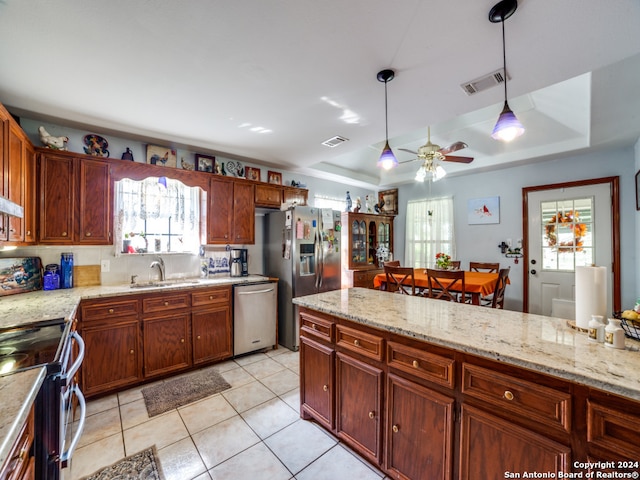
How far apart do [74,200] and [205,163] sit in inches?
54.9

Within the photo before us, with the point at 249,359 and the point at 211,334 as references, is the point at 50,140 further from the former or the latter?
the point at 249,359

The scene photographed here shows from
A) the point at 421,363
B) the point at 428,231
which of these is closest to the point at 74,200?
the point at 421,363

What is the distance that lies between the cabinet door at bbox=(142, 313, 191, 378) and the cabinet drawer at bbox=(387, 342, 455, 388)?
89.7 inches

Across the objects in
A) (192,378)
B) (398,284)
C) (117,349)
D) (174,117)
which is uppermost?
(174,117)

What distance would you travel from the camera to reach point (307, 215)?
3.62 meters

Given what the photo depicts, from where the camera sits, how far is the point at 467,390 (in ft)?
3.98

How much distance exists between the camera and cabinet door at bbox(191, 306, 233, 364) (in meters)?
2.93

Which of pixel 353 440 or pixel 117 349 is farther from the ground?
pixel 117 349

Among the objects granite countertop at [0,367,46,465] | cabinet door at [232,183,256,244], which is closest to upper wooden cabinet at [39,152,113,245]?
cabinet door at [232,183,256,244]

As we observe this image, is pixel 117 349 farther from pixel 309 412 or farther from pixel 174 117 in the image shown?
pixel 174 117

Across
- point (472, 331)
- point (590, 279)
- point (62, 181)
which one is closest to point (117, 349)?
point (62, 181)

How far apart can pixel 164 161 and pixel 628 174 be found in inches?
231

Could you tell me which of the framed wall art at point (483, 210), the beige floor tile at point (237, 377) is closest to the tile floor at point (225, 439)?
the beige floor tile at point (237, 377)

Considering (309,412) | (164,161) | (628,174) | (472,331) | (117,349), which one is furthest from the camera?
(628,174)
